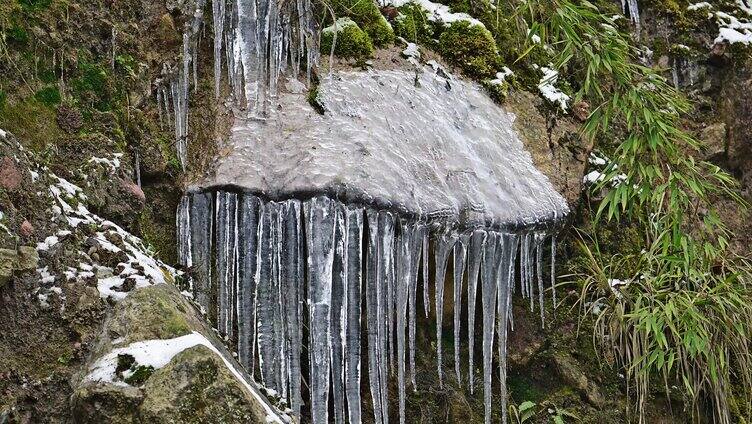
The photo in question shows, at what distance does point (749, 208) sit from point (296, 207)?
11.0 ft

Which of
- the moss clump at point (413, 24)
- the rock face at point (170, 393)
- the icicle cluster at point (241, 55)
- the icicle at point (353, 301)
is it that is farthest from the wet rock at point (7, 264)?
the moss clump at point (413, 24)

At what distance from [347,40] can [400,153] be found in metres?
0.81

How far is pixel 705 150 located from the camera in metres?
5.61

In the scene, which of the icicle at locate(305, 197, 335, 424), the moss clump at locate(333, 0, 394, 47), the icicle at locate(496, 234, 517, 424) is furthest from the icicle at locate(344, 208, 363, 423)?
the moss clump at locate(333, 0, 394, 47)

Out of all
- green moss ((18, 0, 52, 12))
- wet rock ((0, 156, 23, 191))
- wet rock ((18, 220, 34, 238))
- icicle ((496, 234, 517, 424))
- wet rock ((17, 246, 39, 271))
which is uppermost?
green moss ((18, 0, 52, 12))

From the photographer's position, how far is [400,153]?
4.10 m

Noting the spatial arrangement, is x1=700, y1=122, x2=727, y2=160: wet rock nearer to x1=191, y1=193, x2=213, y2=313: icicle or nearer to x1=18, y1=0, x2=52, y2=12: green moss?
x1=191, y1=193, x2=213, y2=313: icicle

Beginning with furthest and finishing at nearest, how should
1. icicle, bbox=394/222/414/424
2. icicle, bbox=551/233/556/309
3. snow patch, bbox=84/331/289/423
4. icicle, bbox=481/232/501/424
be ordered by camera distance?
icicle, bbox=551/233/556/309
icicle, bbox=481/232/501/424
icicle, bbox=394/222/414/424
snow patch, bbox=84/331/289/423

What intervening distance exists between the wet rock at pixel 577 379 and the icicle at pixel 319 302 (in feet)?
4.97

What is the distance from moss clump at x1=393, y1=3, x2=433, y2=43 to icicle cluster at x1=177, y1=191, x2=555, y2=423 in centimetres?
146

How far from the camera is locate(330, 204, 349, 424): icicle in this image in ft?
12.0

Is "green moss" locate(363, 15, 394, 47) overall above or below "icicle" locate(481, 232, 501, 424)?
above

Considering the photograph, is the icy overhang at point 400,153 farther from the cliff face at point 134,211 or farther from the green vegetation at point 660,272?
the green vegetation at point 660,272

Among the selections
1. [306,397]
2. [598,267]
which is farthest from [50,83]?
[598,267]
